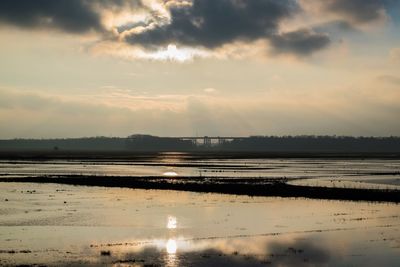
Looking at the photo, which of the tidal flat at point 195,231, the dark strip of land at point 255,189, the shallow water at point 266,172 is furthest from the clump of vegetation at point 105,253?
the shallow water at point 266,172

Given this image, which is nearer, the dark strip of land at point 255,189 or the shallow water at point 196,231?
the shallow water at point 196,231

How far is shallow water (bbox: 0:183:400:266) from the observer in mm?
18719

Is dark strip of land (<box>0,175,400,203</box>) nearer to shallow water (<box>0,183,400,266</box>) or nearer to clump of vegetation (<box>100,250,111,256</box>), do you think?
shallow water (<box>0,183,400,266</box>)

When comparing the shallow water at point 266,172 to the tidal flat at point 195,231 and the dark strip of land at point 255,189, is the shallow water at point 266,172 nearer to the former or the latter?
the dark strip of land at point 255,189

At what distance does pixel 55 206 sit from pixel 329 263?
2079 cm

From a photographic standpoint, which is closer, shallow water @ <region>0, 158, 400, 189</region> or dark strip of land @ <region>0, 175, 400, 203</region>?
dark strip of land @ <region>0, 175, 400, 203</region>

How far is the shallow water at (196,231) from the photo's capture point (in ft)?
61.4

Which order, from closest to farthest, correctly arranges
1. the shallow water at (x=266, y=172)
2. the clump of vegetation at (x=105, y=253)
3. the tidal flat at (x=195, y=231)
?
the tidal flat at (x=195, y=231), the clump of vegetation at (x=105, y=253), the shallow water at (x=266, y=172)

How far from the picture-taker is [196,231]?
80.6ft

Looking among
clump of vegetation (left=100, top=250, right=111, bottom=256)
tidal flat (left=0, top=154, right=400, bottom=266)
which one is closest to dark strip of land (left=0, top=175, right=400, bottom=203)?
tidal flat (left=0, top=154, right=400, bottom=266)

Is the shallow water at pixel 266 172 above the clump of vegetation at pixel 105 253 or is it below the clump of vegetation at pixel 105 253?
above

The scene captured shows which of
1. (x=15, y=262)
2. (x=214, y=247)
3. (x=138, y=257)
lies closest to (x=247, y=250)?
(x=214, y=247)

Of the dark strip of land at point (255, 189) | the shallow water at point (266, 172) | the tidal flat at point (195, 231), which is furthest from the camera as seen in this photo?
the shallow water at point (266, 172)

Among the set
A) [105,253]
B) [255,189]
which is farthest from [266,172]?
[105,253]
